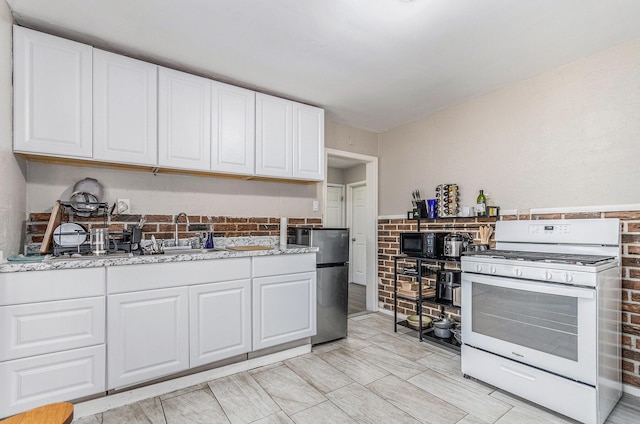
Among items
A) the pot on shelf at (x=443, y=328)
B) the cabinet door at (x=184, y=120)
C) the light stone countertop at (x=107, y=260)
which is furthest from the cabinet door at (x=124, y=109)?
the pot on shelf at (x=443, y=328)

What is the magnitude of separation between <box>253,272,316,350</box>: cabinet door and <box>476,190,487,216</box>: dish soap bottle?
5.58 feet

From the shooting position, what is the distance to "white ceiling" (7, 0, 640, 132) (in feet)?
6.15

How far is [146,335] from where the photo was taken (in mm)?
2082

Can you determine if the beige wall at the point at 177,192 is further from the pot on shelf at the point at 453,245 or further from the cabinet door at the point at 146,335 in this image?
the pot on shelf at the point at 453,245

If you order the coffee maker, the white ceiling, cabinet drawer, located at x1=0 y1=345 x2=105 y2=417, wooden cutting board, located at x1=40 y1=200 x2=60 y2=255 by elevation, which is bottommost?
cabinet drawer, located at x1=0 y1=345 x2=105 y2=417

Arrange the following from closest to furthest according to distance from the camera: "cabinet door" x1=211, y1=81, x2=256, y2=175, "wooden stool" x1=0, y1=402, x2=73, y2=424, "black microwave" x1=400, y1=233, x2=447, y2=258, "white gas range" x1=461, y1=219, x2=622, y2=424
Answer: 1. "wooden stool" x1=0, y1=402, x2=73, y2=424
2. "white gas range" x1=461, y1=219, x2=622, y2=424
3. "cabinet door" x1=211, y1=81, x2=256, y2=175
4. "black microwave" x1=400, y1=233, x2=447, y2=258

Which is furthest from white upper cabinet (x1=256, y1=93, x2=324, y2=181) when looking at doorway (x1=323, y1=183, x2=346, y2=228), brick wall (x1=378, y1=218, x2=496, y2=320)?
doorway (x1=323, y1=183, x2=346, y2=228)

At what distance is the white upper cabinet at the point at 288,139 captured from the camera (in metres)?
2.96

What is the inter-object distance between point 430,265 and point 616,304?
5.25ft

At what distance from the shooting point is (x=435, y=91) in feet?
9.98

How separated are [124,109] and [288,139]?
1394mm

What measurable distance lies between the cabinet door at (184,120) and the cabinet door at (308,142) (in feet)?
2.86

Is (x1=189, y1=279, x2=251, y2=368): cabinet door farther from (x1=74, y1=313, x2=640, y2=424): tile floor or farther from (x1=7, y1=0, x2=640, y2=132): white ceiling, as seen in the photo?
(x1=7, y1=0, x2=640, y2=132): white ceiling

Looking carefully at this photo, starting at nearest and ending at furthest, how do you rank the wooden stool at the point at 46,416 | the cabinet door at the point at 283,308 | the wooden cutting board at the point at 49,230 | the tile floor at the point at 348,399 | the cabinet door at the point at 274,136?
the wooden stool at the point at 46,416 → the tile floor at the point at 348,399 → the wooden cutting board at the point at 49,230 → the cabinet door at the point at 283,308 → the cabinet door at the point at 274,136
